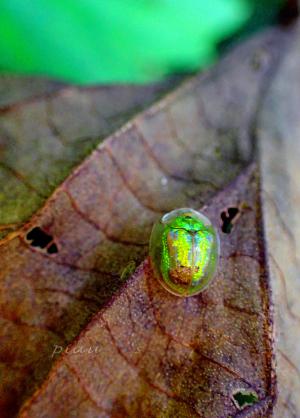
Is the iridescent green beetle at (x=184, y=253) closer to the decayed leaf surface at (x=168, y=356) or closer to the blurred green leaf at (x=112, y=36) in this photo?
the decayed leaf surface at (x=168, y=356)

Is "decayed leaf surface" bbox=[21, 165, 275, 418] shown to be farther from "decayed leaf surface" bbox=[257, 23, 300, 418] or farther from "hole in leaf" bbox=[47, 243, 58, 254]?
"hole in leaf" bbox=[47, 243, 58, 254]

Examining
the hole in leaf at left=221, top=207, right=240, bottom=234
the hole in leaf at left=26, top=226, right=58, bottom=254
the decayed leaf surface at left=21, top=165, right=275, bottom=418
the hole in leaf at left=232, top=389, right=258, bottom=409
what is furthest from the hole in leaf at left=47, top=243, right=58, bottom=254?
the hole in leaf at left=232, top=389, right=258, bottom=409

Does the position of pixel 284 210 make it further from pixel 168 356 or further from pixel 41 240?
pixel 41 240

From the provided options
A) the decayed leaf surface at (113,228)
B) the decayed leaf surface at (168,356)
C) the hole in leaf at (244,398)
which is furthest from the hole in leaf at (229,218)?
the hole in leaf at (244,398)

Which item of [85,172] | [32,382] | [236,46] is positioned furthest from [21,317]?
[236,46]

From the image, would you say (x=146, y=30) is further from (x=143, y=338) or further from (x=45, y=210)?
(x=143, y=338)

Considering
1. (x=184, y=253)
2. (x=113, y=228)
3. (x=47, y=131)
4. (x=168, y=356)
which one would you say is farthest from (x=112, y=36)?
(x=168, y=356)
